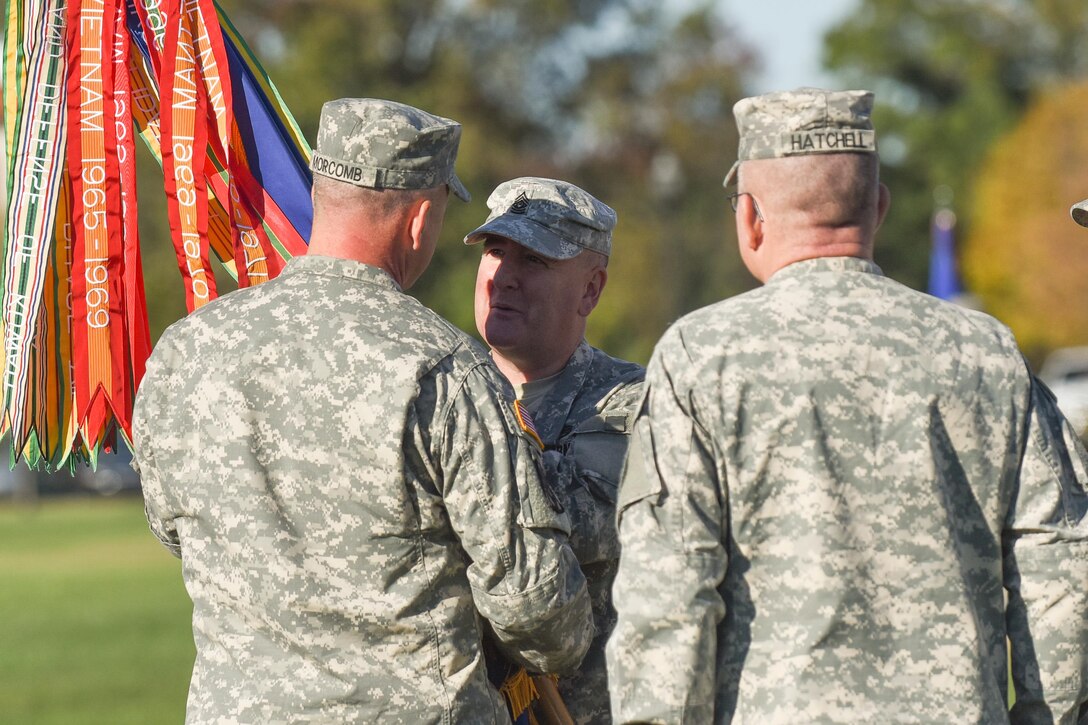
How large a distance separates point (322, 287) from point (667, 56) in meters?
46.5

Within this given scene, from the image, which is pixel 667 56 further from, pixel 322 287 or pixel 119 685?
pixel 322 287

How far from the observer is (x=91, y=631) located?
52.6 feet

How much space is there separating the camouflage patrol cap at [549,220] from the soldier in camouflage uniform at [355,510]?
2.79 ft

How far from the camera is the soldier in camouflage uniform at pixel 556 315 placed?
160 inches

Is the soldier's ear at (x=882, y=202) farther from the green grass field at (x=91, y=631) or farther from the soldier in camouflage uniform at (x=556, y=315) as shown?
the green grass field at (x=91, y=631)

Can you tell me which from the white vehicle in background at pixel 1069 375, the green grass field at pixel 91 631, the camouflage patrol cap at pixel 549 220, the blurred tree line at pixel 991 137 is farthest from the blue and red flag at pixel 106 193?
the blurred tree line at pixel 991 137

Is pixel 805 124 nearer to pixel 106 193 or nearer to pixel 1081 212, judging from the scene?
pixel 1081 212

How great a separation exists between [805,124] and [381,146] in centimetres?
95

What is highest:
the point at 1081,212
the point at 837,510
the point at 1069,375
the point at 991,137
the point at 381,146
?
the point at 381,146

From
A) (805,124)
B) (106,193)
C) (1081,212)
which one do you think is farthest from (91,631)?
(805,124)

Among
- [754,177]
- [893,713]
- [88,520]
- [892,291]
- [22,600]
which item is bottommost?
[88,520]

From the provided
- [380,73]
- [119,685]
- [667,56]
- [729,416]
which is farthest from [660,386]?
[667,56]

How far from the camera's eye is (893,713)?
9.83 ft

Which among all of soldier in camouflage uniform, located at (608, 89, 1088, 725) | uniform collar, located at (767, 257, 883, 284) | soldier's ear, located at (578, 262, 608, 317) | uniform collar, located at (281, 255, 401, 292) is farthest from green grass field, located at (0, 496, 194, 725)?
uniform collar, located at (767, 257, 883, 284)
